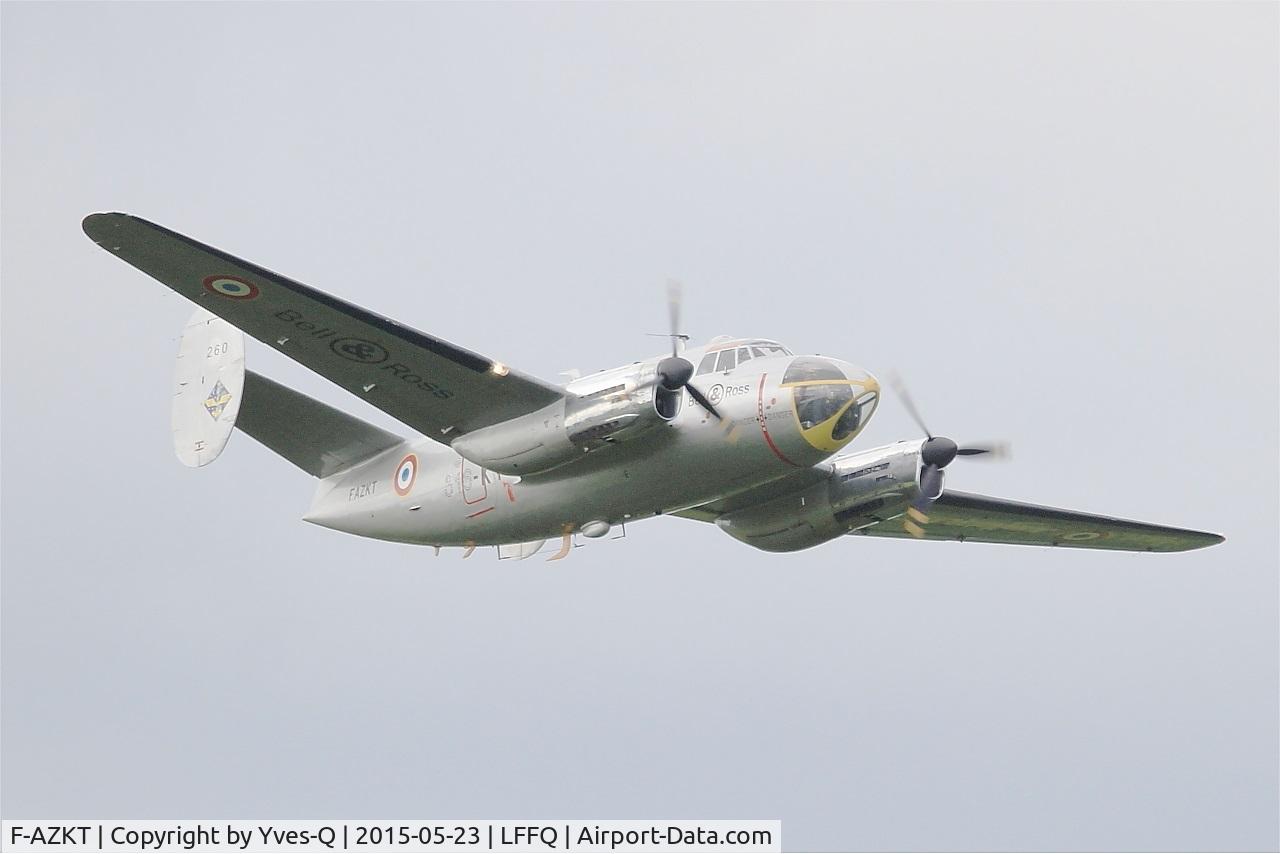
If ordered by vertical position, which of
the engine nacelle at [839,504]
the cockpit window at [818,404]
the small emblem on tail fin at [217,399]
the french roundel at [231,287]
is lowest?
the engine nacelle at [839,504]

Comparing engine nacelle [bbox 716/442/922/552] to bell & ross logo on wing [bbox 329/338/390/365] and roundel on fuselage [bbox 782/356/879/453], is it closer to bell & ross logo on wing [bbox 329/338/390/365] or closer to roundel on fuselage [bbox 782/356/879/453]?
roundel on fuselage [bbox 782/356/879/453]

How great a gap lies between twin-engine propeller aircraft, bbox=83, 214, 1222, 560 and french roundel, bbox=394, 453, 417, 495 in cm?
4

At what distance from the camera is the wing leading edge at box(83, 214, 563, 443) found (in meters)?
22.1

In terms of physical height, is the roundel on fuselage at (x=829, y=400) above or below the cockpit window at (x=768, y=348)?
below

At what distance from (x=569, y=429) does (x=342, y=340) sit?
3.34 metres

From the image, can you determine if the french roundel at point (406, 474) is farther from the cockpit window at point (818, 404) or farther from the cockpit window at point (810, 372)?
the cockpit window at point (818, 404)

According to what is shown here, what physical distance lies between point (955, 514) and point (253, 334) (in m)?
12.4

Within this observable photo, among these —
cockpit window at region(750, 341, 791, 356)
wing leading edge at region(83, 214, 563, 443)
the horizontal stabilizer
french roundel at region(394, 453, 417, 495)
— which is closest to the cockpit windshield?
cockpit window at region(750, 341, 791, 356)

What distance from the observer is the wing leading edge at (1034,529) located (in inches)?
1153

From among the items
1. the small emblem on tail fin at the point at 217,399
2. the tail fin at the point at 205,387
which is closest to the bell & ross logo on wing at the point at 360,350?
the tail fin at the point at 205,387

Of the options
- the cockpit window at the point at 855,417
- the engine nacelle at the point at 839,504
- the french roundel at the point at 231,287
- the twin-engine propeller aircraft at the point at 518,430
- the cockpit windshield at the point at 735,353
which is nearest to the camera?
the french roundel at the point at 231,287

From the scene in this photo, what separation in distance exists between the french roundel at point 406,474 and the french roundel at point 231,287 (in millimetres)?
4827

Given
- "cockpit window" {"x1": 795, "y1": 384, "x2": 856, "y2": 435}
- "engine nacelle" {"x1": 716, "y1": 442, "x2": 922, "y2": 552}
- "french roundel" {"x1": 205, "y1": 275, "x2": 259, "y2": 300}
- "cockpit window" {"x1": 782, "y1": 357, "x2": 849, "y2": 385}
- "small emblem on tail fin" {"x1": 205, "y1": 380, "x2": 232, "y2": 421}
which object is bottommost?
"engine nacelle" {"x1": 716, "y1": 442, "x2": 922, "y2": 552}

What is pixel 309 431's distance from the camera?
2789 cm
